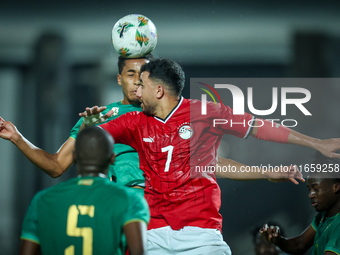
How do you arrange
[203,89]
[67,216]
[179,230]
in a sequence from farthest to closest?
[203,89] < [179,230] < [67,216]

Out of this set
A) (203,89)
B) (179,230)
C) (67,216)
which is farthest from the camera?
(203,89)

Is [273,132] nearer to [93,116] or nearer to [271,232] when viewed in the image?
[271,232]

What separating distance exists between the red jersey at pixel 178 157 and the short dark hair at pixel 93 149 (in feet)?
2.34

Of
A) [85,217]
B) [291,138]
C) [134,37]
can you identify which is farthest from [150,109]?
[85,217]

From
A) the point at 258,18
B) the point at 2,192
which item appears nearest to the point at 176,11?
the point at 258,18

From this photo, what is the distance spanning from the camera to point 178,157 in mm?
2371

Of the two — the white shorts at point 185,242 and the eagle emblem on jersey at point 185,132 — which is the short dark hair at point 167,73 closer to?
the eagle emblem on jersey at point 185,132

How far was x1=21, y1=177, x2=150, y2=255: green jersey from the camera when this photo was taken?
1.49 metres

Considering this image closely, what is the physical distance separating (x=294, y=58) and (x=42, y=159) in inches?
110

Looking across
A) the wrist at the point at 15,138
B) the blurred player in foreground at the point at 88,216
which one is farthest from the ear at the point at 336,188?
the wrist at the point at 15,138

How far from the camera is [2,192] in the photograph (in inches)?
154

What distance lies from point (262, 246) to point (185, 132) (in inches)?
79.7

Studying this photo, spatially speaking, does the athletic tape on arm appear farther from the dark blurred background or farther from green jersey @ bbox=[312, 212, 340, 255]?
the dark blurred background

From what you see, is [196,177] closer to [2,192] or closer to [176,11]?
[176,11]
